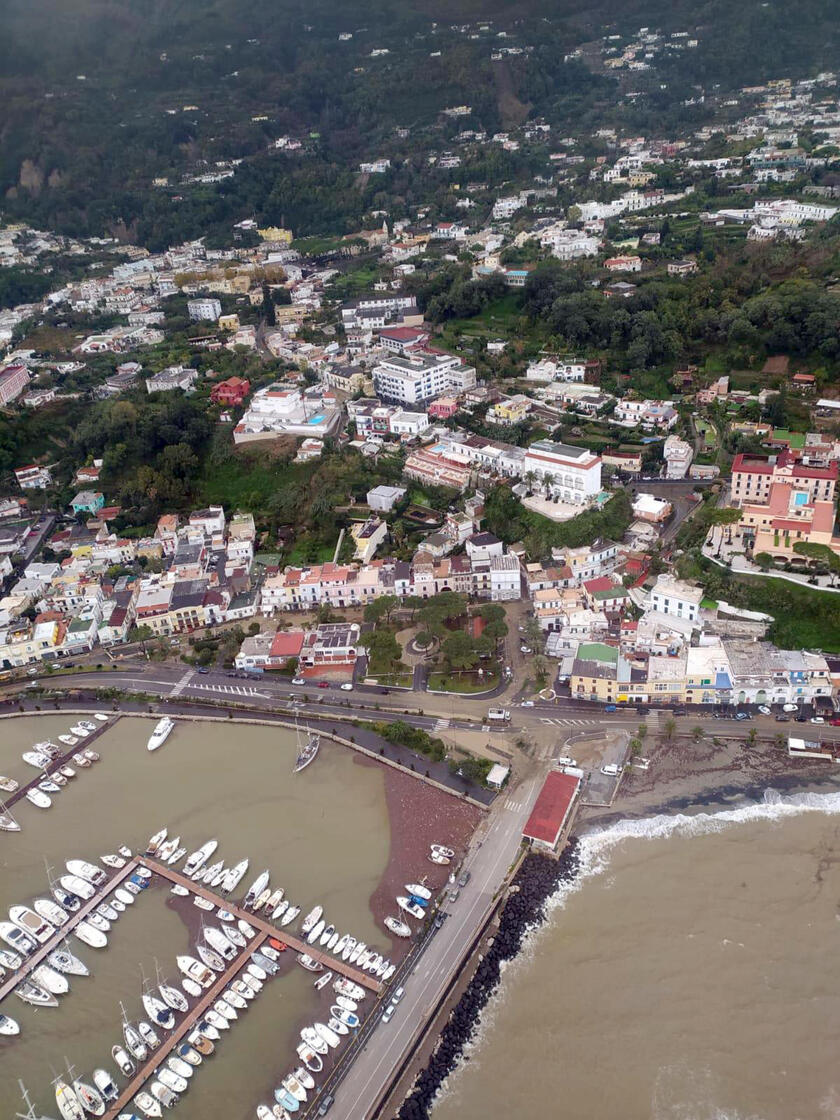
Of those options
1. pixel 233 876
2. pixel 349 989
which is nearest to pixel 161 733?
pixel 233 876

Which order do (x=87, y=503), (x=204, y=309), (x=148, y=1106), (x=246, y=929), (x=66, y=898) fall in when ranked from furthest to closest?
(x=204, y=309), (x=87, y=503), (x=66, y=898), (x=246, y=929), (x=148, y=1106)

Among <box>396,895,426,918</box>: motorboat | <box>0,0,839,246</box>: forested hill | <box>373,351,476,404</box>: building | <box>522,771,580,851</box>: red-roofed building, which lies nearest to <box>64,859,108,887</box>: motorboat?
<box>396,895,426,918</box>: motorboat

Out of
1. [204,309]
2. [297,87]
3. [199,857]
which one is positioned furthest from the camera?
[297,87]

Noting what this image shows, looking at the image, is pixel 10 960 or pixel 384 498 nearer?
pixel 10 960

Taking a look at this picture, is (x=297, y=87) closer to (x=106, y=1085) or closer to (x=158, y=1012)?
(x=158, y=1012)

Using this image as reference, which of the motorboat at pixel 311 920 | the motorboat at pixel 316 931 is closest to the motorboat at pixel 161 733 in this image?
the motorboat at pixel 311 920

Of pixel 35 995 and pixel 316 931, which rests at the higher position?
pixel 35 995

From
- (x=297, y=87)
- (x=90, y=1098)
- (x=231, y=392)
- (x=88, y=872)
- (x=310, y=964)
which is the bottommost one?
(x=88, y=872)
